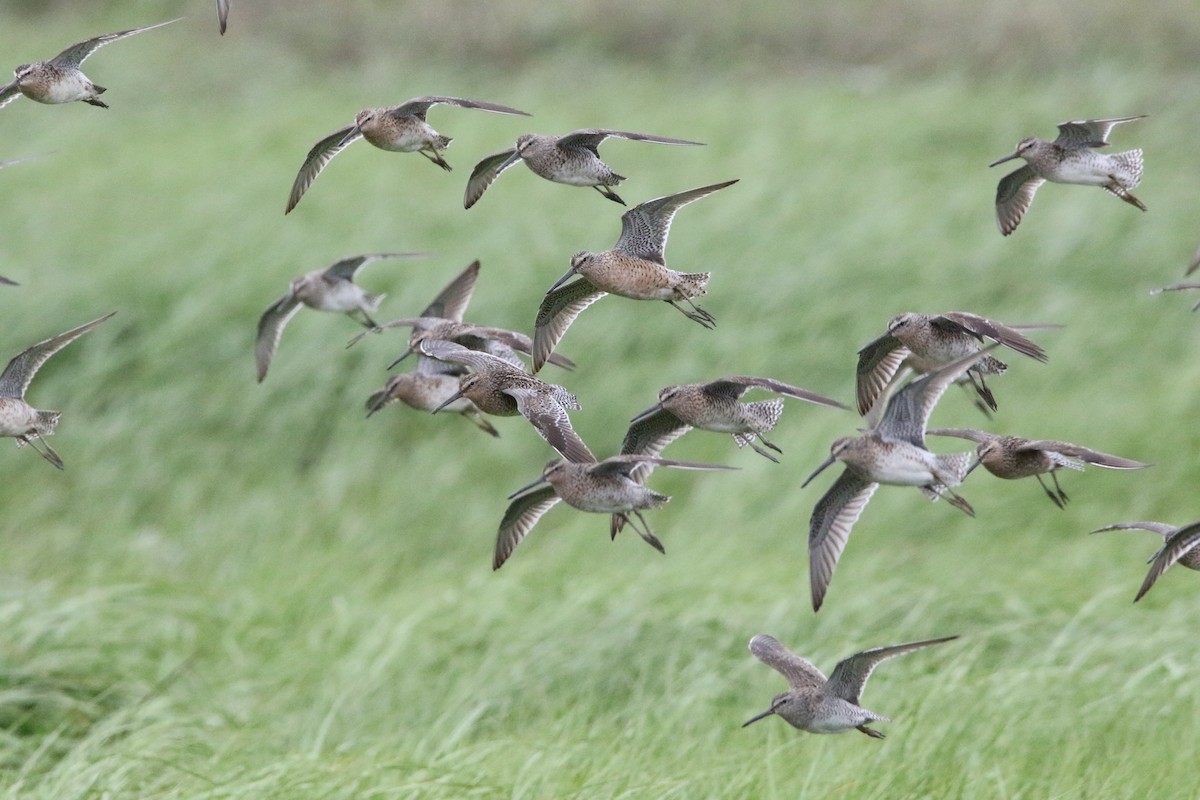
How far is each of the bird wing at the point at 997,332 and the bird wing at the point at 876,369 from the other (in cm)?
27

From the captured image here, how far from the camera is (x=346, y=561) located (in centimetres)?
816

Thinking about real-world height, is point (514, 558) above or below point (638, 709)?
below

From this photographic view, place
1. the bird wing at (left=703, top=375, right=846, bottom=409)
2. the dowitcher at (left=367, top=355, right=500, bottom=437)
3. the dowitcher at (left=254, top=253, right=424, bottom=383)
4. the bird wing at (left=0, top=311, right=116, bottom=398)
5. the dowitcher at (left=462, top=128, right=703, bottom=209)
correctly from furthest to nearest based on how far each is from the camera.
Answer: the dowitcher at (left=254, top=253, right=424, bottom=383), the dowitcher at (left=367, top=355, right=500, bottom=437), the dowitcher at (left=462, top=128, right=703, bottom=209), the bird wing at (left=0, top=311, right=116, bottom=398), the bird wing at (left=703, top=375, right=846, bottom=409)

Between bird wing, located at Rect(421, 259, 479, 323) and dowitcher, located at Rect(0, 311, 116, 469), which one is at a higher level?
dowitcher, located at Rect(0, 311, 116, 469)

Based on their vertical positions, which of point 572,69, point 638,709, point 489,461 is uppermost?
point 638,709

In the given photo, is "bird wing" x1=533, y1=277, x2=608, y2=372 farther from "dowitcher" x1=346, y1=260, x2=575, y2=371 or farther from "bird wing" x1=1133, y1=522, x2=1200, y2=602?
"bird wing" x1=1133, y1=522, x2=1200, y2=602

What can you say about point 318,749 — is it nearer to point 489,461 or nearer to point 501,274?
point 489,461

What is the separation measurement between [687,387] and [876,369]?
0.46 metres

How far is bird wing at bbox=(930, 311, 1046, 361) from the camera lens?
115 inches

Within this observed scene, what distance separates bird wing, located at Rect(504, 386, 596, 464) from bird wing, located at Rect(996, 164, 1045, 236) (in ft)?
4.11

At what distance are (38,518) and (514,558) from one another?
102 inches

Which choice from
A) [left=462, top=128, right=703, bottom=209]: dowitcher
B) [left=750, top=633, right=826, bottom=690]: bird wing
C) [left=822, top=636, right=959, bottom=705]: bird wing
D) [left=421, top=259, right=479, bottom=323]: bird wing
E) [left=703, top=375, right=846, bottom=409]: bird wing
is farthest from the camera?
[left=421, top=259, right=479, bottom=323]: bird wing

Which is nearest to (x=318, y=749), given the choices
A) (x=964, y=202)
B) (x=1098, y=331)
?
(x=1098, y=331)

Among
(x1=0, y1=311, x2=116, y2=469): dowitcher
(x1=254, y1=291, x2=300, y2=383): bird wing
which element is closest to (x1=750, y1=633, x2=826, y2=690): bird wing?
(x1=254, y1=291, x2=300, y2=383): bird wing
